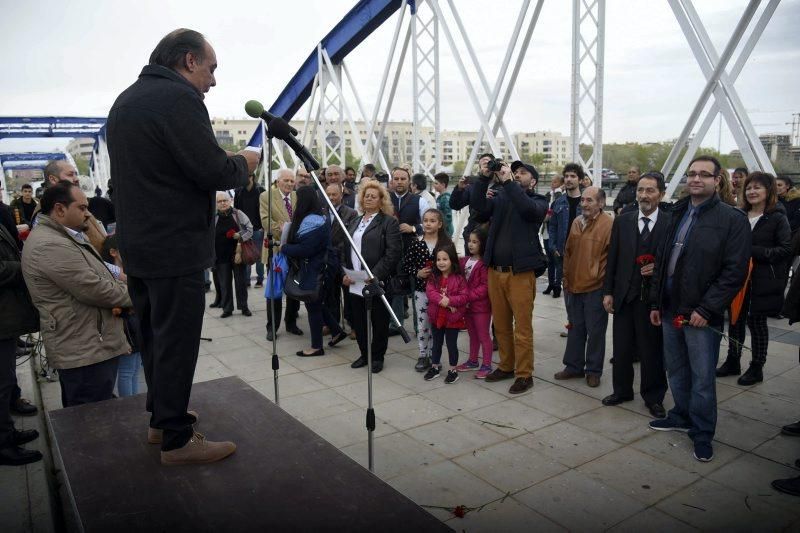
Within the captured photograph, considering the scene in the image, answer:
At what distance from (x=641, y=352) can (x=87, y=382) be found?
4.09 metres

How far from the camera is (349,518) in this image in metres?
2.10

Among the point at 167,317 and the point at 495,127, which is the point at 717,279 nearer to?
the point at 167,317

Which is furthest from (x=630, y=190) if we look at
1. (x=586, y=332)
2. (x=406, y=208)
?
(x=586, y=332)

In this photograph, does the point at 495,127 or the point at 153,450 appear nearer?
the point at 153,450

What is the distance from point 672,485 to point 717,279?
1.36 metres

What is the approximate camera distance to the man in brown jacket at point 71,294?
326cm

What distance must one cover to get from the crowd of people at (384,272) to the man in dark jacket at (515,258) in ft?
0.05

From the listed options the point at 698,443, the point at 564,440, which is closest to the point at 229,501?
the point at 564,440

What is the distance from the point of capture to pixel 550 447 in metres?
3.85

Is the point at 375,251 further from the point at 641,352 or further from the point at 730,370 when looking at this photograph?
the point at 730,370

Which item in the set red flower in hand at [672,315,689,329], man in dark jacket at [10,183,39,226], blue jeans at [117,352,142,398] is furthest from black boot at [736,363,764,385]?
man in dark jacket at [10,183,39,226]

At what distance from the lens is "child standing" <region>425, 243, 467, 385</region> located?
527cm

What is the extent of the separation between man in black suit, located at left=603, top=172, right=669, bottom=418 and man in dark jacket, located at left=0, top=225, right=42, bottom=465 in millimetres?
4301

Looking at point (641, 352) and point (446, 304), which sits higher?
point (446, 304)
